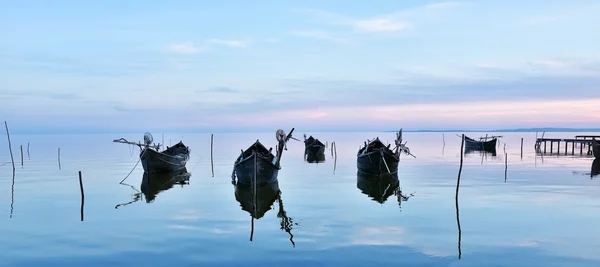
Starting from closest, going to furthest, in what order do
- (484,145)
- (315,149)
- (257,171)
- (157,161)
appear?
(257,171)
(157,161)
(315,149)
(484,145)

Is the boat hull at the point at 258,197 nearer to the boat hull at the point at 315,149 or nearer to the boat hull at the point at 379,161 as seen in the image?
the boat hull at the point at 379,161

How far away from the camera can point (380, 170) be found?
32.4m

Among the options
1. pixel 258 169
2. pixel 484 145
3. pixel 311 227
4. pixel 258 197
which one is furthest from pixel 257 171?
pixel 484 145

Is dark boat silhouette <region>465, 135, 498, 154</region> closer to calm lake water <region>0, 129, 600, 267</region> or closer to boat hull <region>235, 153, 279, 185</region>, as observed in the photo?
calm lake water <region>0, 129, 600, 267</region>

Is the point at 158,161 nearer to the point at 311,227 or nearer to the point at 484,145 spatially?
the point at 311,227

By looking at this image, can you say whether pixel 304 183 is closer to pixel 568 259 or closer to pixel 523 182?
pixel 523 182

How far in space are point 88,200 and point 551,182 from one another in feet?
86.0

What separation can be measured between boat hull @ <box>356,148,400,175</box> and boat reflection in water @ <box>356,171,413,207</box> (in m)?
0.35

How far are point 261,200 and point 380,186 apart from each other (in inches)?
334

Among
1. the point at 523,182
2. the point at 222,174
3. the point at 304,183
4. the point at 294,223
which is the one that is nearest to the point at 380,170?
the point at 304,183

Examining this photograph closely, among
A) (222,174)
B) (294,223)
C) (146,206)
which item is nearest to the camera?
(294,223)

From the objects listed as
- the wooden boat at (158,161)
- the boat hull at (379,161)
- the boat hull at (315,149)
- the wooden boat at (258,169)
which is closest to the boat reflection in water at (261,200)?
the wooden boat at (258,169)

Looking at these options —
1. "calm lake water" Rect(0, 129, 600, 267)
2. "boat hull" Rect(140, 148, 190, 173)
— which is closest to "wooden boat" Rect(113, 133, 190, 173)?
"boat hull" Rect(140, 148, 190, 173)

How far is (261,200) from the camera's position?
22.5 metres
